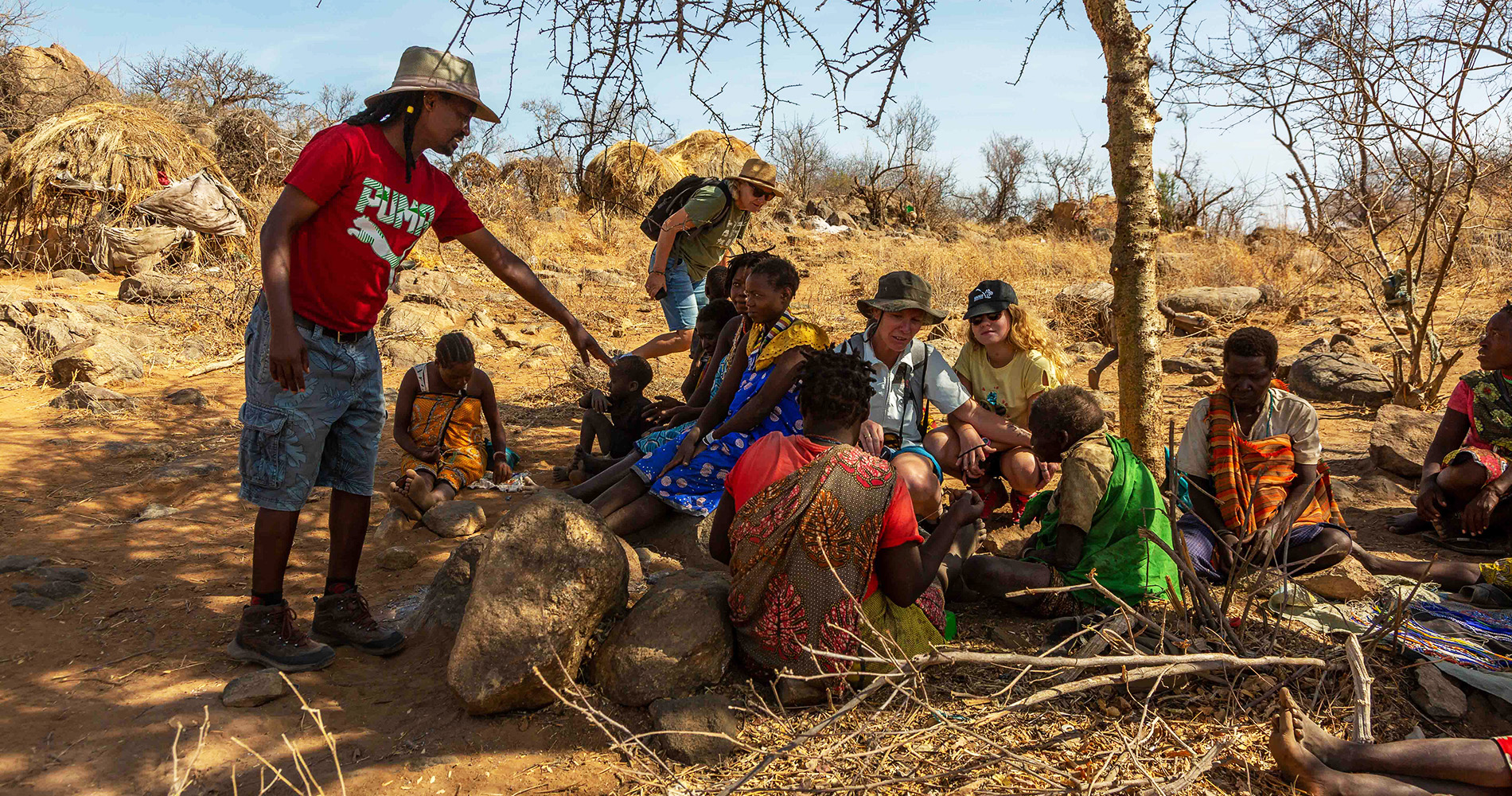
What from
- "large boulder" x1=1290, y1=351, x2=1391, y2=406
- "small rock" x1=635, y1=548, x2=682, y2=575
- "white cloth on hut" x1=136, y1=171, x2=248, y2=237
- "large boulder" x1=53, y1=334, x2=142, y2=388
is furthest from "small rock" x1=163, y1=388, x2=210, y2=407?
"large boulder" x1=1290, y1=351, x2=1391, y2=406

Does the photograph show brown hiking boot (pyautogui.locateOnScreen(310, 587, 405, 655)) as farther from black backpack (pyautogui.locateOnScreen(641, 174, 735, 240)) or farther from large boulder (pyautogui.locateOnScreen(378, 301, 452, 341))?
large boulder (pyautogui.locateOnScreen(378, 301, 452, 341))

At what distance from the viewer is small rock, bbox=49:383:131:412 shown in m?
6.16

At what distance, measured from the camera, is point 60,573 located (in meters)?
3.46

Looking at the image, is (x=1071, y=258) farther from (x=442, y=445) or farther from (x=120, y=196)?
(x=120, y=196)

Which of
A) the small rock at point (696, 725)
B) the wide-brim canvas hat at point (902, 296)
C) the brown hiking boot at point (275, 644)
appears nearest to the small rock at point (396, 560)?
the brown hiking boot at point (275, 644)

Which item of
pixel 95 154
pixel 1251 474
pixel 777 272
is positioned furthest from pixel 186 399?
pixel 1251 474

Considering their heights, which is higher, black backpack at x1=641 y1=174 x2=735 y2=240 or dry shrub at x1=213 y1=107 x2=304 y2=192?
dry shrub at x1=213 y1=107 x2=304 y2=192

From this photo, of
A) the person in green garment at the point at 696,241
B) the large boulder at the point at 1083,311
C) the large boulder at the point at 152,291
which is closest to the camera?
the person in green garment at the point at 696,241

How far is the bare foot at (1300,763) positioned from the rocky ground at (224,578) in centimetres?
14

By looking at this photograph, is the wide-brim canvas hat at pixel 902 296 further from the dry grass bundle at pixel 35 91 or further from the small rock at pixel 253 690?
the dry grass bundle at pixel 35 91

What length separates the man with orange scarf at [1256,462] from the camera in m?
3.47

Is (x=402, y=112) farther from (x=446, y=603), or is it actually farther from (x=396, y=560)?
(x=396, y=560)

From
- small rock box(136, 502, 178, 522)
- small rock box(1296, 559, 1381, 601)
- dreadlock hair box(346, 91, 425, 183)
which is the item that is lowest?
small rock box(1296, 559, 1381, 601)

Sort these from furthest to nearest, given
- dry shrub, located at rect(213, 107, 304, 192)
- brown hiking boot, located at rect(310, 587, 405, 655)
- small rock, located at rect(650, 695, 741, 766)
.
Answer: dry shrub, located at rect(213, 107, 304, 192)
brown hiking boot, located at rect(310, 587, 405, 655)
small rock, located at rect(650, 695, 741, 766)
